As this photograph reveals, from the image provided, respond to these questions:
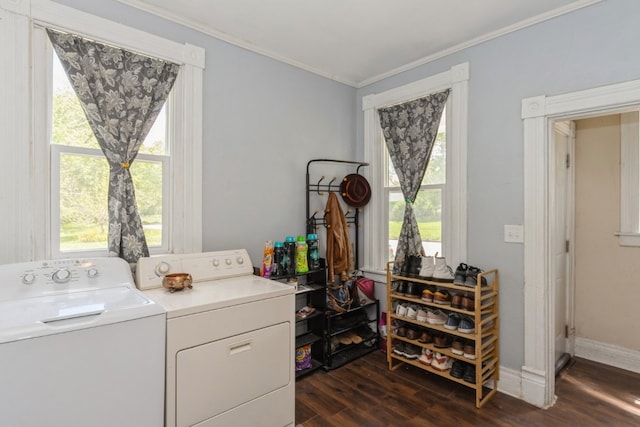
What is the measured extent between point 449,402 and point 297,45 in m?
2.80

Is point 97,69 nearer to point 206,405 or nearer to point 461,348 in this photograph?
point 206,405

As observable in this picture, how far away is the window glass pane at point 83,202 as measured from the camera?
192 cm

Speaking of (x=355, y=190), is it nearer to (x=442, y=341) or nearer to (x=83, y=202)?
(x=442, y=341)

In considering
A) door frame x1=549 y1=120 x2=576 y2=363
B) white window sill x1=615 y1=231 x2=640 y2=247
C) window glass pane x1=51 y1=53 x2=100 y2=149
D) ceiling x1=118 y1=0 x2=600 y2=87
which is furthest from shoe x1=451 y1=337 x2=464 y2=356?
window glass pane x1=51 y1=53 x2=100 y2=149

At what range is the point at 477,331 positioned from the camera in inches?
86.0

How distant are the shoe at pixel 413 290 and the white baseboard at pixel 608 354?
62.6 inches

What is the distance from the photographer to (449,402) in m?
2.23

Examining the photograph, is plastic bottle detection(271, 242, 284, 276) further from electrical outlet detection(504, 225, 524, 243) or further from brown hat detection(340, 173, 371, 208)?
electrical outlet detection(504, 225, 524, 243)

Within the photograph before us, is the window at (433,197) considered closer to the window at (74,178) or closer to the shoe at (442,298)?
the shoe at (442,298)

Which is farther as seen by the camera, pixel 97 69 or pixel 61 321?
pixel 97 69

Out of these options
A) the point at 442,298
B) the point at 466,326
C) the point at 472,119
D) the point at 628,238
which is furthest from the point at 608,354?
the point at 472,119

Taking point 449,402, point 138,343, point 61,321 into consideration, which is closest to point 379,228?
point 449,402

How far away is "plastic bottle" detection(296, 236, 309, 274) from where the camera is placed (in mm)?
2654

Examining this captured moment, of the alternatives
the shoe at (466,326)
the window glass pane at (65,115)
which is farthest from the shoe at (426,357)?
the window glass pane at (65,115)
